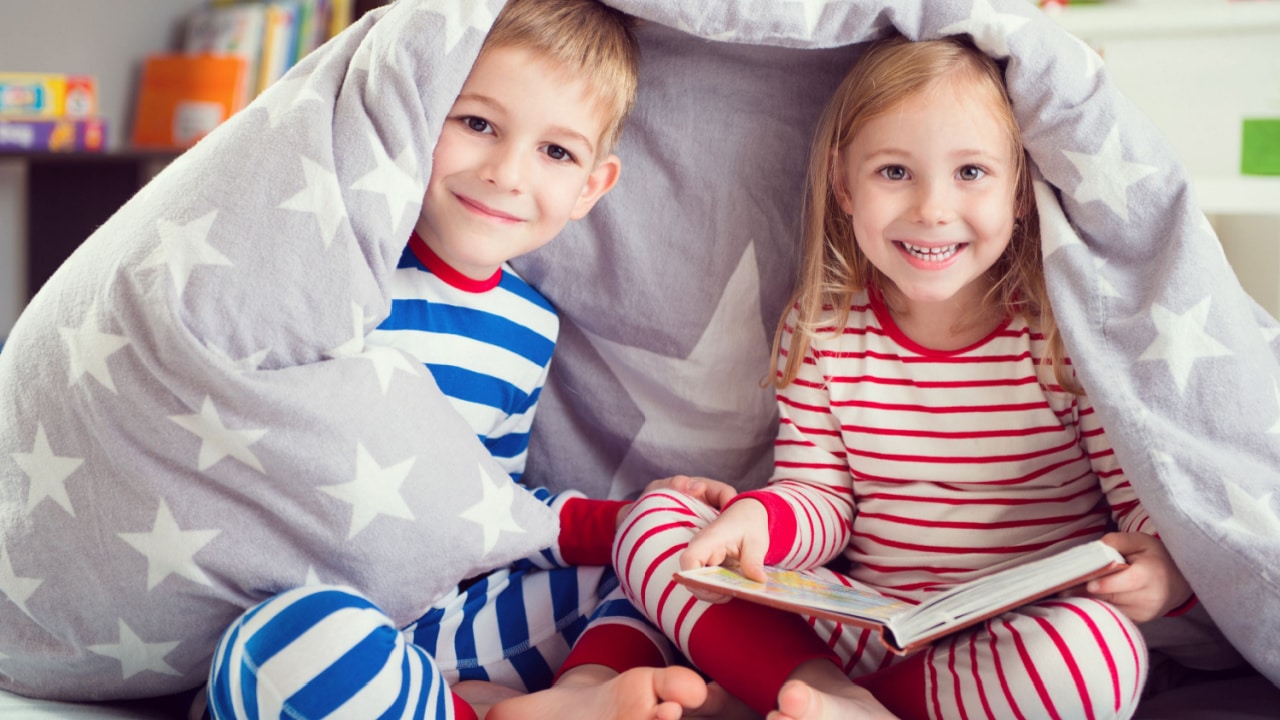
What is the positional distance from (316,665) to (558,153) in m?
0.48

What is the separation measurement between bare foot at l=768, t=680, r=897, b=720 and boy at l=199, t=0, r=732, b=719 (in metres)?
0.06

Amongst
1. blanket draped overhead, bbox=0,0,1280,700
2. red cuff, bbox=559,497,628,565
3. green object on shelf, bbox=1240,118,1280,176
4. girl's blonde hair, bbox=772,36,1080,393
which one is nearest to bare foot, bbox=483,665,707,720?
blanket draped overhead, bbox=0,0,1280,700

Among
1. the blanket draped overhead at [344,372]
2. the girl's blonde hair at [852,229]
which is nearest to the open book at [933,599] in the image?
the blanket draped overhead at [344,372]

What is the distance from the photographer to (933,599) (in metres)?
0.71

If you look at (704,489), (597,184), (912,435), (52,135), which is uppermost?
(597,184)

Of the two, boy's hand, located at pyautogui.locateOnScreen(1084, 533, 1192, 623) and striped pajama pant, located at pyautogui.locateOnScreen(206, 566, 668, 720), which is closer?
striped pajama pant, located at pyautogui.locateOnScreen(206, 566, 668, 720)

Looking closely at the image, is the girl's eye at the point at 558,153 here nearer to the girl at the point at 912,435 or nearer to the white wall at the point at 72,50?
the girl at the point at 912,435

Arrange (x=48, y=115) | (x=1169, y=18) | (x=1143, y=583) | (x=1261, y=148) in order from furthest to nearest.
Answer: (x=48, y=115), (x=1169, y=18), (x=1261, y=148), (x=1143, y=583)

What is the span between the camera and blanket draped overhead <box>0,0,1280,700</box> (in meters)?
0.71

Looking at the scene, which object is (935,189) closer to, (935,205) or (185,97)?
(935,205)

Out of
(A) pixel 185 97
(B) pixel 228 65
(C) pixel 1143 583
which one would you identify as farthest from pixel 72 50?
(C) pixel 1143 583

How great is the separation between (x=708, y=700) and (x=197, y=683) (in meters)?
0.37

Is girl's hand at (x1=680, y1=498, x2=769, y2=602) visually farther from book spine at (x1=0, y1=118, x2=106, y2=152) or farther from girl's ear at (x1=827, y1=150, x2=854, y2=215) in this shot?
book spine at (x1=0, y1=118, x2=106, y2=152)

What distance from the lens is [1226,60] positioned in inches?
61.3
